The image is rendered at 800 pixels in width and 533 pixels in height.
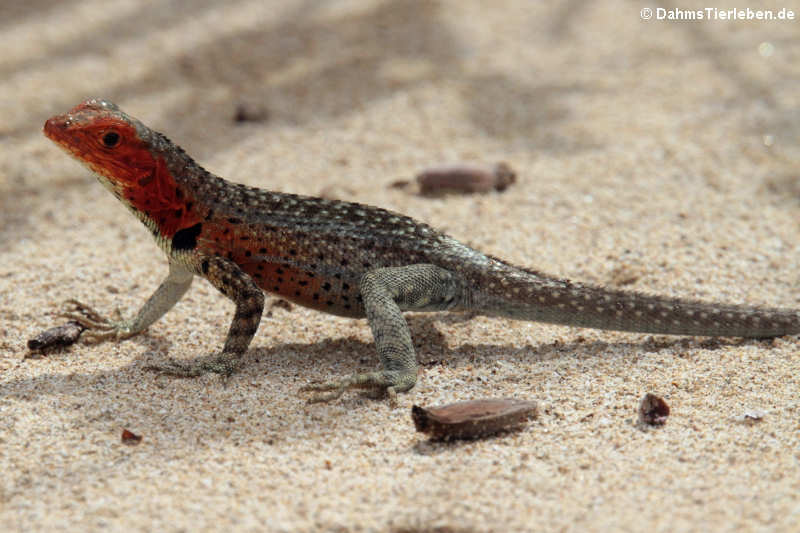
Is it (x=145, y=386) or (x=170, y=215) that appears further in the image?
(x=170, y=215)

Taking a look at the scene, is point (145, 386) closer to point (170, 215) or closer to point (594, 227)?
point (170, 215)

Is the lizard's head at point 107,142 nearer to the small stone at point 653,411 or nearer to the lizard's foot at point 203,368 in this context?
the lizard's foot at point 203,368

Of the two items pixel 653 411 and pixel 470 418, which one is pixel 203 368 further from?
pixel 653 411

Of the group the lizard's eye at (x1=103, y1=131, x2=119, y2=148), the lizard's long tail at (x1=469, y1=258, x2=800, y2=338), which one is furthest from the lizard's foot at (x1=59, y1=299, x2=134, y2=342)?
the lizard's long tail at (x1=469, y1=258, x2=800, y2=338)

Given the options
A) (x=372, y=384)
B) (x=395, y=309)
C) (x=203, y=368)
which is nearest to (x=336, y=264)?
(x=395, y=309)

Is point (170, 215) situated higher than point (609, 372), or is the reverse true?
point (170, 215)

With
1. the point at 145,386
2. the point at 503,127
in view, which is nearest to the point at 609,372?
the point at 145,386

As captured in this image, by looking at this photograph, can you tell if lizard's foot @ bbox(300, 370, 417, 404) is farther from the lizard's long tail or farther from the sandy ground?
the lizard's long tail
